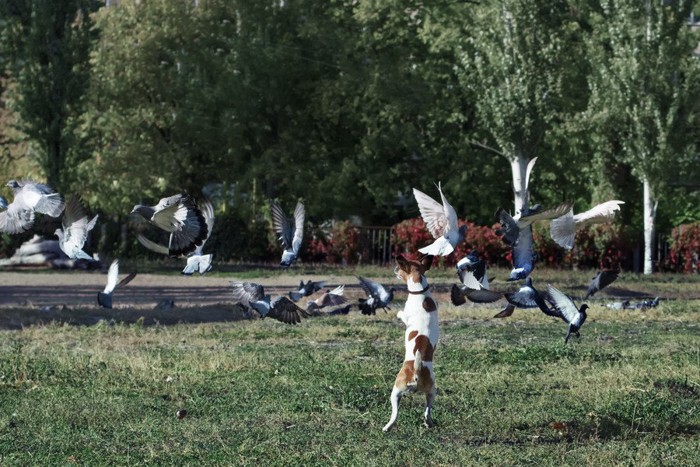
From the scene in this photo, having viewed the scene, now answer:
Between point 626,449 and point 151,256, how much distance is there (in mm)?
26123

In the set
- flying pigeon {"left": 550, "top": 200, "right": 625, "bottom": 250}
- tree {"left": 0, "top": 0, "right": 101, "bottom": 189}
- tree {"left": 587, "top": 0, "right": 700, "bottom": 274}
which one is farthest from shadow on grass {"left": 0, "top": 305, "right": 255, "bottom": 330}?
tree {"left": 587, "top": 0, "right": 700, "bottom": 274}

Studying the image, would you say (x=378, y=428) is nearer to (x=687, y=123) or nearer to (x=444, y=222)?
(x=444, y=222)

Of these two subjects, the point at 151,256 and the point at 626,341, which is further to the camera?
the point at 151,256

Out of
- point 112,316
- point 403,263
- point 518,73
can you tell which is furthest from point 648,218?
point 403,263

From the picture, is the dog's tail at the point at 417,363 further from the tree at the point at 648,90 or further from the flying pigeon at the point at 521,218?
the tree at the point at 648,90

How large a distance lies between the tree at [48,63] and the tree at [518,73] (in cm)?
945

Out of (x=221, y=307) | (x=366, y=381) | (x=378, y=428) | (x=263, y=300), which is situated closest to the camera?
(x=378, y=428)

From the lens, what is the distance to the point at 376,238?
3362 cm

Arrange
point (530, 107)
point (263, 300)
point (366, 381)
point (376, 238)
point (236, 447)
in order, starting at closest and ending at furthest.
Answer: point (236, 447) < point (366, 381) < point (263, 300) < point (530, 107) < point (376, 238)

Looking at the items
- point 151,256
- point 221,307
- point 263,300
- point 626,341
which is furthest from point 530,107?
point 263,300

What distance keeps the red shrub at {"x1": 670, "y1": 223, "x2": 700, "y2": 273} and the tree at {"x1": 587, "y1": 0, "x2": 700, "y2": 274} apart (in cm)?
87

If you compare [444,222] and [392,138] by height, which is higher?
[392,138]

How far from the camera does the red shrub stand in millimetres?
32750

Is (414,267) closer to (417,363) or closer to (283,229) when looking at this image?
(417,363)
